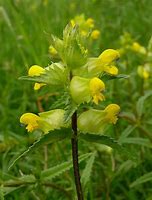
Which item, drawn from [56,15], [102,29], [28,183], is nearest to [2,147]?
[28,183]

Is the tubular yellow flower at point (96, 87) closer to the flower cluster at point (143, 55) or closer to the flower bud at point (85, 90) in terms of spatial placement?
the flower bud at point (85, 90)

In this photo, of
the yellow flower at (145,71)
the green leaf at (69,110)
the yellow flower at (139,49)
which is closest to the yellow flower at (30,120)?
the green leaf at (69,110)

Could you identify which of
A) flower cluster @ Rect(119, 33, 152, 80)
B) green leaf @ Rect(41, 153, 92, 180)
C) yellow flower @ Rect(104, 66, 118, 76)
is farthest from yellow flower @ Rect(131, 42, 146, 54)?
yellow flower @ Rect(104, 66, 118, 76)

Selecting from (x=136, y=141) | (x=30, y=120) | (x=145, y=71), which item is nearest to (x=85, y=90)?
(x=30, y=120)

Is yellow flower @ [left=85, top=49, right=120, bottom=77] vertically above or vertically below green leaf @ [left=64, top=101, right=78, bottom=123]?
above

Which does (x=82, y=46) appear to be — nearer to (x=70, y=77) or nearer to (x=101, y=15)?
(x=70, y=77)

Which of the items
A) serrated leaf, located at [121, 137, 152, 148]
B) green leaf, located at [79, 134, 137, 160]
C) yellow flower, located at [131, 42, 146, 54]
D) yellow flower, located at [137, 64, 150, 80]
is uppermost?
yellow flower, located at [131, 42, 146, 54]

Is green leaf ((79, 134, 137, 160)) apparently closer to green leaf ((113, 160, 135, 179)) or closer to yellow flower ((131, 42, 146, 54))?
green leaf ((113, 160, 135, 179))
